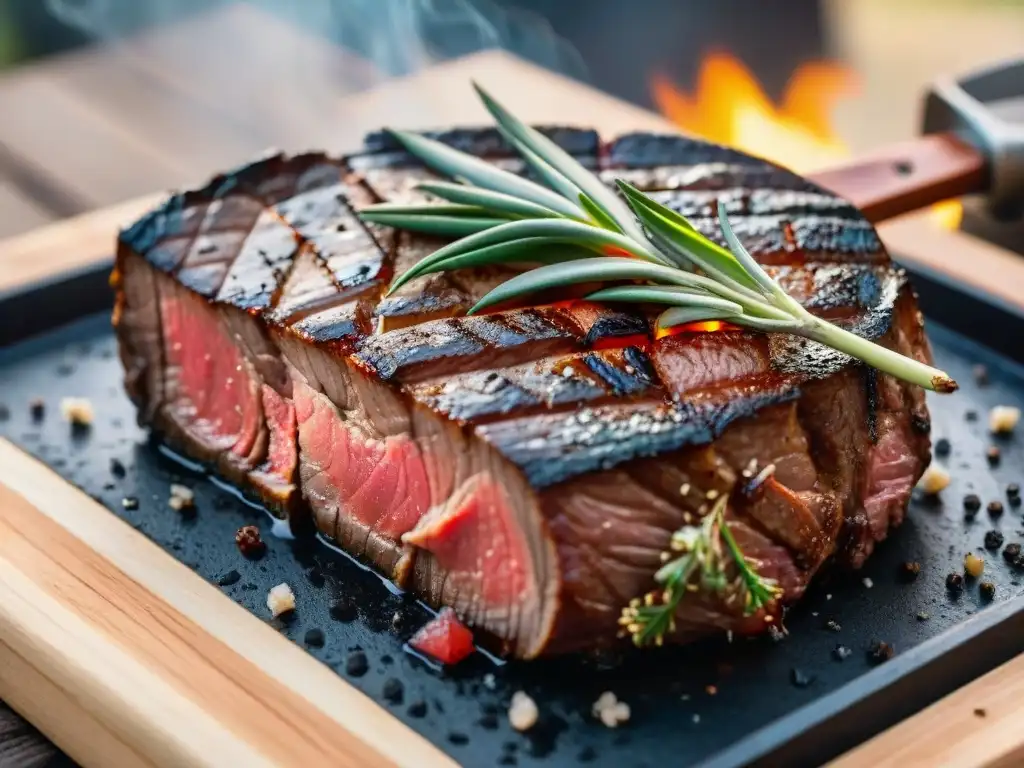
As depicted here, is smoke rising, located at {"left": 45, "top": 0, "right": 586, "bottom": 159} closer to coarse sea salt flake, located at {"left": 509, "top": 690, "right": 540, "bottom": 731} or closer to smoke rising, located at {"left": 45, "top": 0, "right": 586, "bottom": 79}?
smoke rising, located at {"left": 45, "top": 0, "right": 586, "bottom": 79}

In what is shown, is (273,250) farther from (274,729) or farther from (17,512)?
(274,729)

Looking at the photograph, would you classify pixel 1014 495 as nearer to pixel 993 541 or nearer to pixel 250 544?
pixel 993 541

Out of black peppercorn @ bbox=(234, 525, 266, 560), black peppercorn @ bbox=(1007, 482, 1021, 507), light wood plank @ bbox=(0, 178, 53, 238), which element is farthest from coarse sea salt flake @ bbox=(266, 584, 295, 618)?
light wood plank @ bbox=(0, 178, 53, 238)

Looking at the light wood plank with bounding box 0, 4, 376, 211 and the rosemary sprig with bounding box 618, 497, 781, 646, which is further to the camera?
the light wood plank with bounding box 0, 4, 376, 211

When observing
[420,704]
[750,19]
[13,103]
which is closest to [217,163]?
[13,103]

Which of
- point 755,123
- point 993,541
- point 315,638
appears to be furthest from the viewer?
point 755,123

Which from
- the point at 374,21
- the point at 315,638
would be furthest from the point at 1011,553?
the point at 374,21
